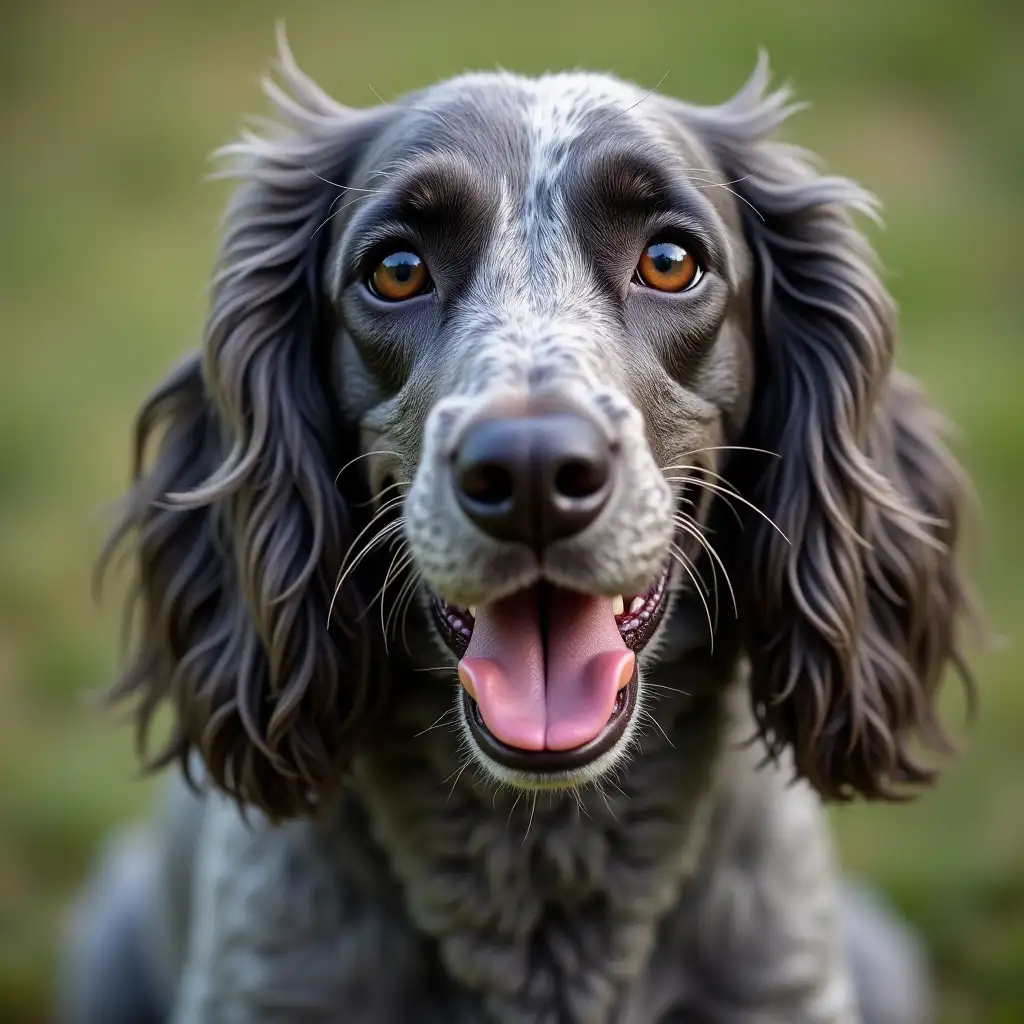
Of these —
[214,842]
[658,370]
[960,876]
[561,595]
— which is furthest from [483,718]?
[960,876]

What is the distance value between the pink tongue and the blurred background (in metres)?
1.40

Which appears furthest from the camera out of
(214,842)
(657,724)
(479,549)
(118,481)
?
(118,481)

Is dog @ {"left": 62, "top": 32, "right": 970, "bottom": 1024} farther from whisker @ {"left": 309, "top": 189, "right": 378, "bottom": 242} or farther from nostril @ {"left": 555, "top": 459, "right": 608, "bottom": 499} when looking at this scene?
nostril @ {"left": 555, "top": 459, "right": 608, "bottom": 499}

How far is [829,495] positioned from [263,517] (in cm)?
117

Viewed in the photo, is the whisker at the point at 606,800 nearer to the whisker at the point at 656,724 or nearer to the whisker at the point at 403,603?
the whisker at the point at 656,724

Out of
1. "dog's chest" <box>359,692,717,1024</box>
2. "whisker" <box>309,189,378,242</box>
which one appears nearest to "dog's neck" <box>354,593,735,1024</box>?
"dog's chest" <box>359,692,717,1024</box>

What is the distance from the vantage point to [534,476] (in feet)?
7.34

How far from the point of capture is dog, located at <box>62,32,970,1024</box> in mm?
2725

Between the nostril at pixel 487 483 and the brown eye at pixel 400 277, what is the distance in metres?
0.60

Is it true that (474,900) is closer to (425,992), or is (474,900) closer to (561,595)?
(425,992)

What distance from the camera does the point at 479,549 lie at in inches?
93.8

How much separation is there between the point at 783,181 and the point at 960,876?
2.80 m

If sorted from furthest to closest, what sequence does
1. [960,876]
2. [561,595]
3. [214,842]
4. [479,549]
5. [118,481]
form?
1. [118,481]
2. [960,876]
3. [214,842]
4. [561,595]
5. [479,549]

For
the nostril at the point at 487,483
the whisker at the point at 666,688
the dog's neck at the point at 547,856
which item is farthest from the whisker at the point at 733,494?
the nostril at the point at 487,483
